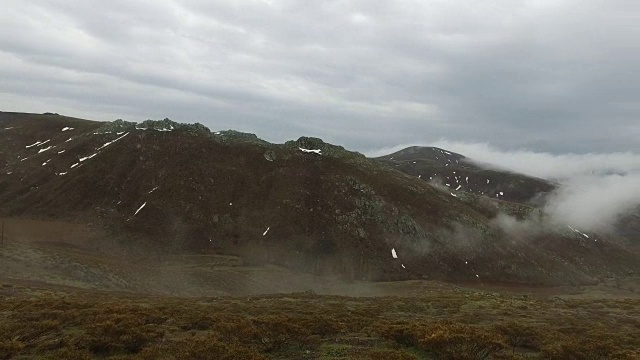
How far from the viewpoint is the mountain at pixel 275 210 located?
93.1 meters

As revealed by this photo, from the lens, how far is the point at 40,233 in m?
82.8

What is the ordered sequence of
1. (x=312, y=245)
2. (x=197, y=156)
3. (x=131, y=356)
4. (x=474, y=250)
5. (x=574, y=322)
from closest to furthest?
(x=131, y=356), (x=574, y=322), (x=312, y=245), (x=474, y=250), (x=197, y=156)

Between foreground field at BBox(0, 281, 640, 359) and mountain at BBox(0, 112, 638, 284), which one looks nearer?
foreground field at BBox(0, 281, 640, 359)

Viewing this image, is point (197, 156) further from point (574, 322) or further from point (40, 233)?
point (574, 322)

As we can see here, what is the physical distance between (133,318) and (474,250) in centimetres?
9445

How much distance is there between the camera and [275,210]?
10381cm

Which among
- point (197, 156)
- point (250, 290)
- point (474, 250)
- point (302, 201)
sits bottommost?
point (250, 290)

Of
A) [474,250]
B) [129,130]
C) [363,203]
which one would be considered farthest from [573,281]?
[129,130]

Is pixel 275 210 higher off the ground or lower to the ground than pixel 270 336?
lower

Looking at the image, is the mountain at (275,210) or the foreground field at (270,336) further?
the mountain at (275,210)

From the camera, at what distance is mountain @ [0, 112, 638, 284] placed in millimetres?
93062

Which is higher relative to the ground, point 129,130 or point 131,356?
point 129,130

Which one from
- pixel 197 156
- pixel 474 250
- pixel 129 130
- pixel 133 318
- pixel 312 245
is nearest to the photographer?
pixel 133 318

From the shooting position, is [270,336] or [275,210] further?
[275,210]
